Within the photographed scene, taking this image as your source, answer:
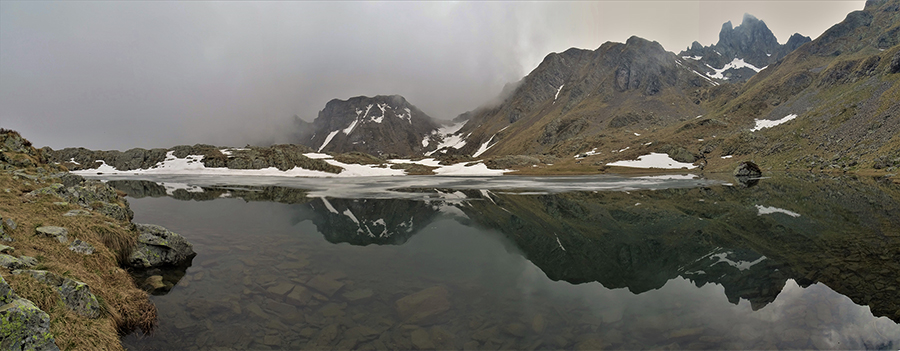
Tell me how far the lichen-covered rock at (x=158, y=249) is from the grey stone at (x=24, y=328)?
842 centimetres

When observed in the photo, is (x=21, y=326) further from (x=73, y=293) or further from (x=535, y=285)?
(x=535, y=285)

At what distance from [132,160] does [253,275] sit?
5837 inches

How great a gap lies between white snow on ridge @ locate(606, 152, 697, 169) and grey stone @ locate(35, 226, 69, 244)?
126 m

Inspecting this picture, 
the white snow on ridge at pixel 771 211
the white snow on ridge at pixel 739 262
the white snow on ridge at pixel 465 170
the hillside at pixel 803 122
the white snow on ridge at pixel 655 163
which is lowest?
the white snow on ridge at pixel 739 262

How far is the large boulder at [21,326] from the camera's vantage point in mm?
4973

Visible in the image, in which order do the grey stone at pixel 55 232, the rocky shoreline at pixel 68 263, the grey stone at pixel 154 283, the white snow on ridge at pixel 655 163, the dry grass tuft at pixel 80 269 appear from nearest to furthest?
the rocky shoreline at pixel 68 263, the dry grass tuft at pixel 80 269, the grey stone at pixel 55 232, the grey stone at pixel 154 283, the white snow on ridge at pixel 655 163

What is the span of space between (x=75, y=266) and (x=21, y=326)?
5.46 metres

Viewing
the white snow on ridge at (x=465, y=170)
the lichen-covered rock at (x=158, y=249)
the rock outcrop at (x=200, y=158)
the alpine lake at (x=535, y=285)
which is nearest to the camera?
the alpine lake at (x=535, y=285)

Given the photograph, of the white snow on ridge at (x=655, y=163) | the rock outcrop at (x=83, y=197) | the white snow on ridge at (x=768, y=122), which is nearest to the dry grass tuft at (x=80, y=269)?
the rock outcrop at (x=83, y=197)

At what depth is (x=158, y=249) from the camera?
13.2 metres

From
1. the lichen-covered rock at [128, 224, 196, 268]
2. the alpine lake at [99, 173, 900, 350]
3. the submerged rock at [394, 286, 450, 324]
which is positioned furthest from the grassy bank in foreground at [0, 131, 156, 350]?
the submerged rock at [394, 286, 450, 324]

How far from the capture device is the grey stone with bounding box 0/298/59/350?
195 inches

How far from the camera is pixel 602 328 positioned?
8.78 meters

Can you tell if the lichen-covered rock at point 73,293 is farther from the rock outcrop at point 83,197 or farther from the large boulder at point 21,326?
the rock outcrop at point 83,197
